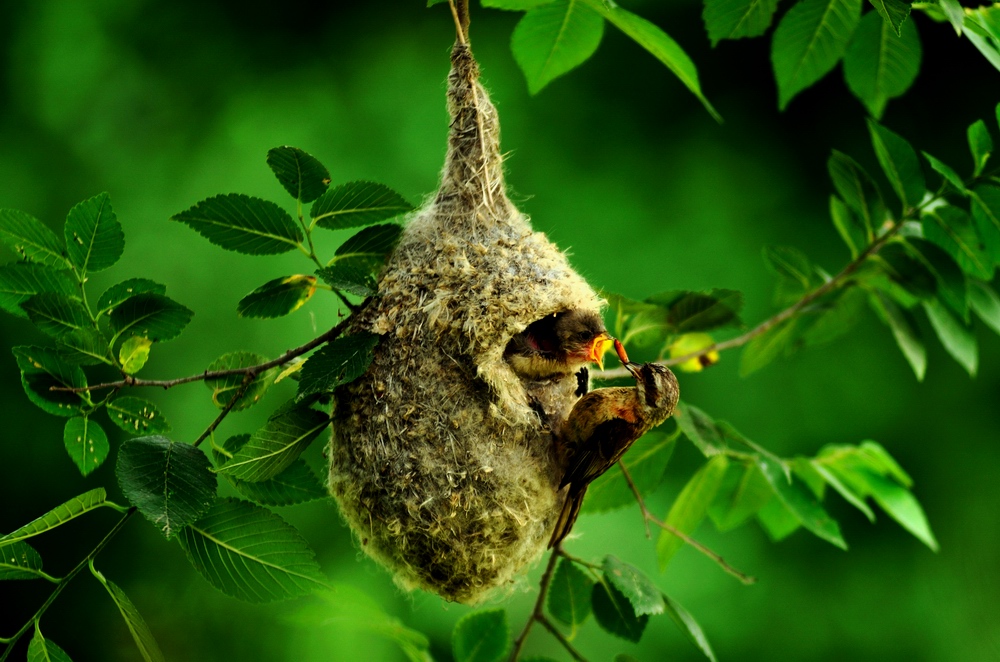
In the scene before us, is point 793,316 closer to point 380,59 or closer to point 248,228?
point 248,228

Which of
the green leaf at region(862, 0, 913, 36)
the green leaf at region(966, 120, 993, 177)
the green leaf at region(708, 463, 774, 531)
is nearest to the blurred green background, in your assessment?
the green leaf at region(708, 463, 774, 531)

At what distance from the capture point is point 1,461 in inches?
134

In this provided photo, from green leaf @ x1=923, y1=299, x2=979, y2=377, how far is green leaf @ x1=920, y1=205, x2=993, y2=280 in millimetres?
219

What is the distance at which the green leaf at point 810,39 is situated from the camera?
5.91ft

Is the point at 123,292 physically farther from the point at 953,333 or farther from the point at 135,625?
the point at 953,333

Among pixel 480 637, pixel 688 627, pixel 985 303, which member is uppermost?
pixel 985 303

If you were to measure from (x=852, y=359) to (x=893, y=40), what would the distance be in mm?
2185

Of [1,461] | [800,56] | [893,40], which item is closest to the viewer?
[800,56]

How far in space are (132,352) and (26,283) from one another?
0.19 m

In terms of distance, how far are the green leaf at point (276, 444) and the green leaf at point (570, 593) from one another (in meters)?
0.69

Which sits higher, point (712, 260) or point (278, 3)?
point (278, 3)

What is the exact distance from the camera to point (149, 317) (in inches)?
53.2

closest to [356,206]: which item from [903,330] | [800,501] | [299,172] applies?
[299,172]

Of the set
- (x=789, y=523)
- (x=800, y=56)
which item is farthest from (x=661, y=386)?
(x=789, y=523)
